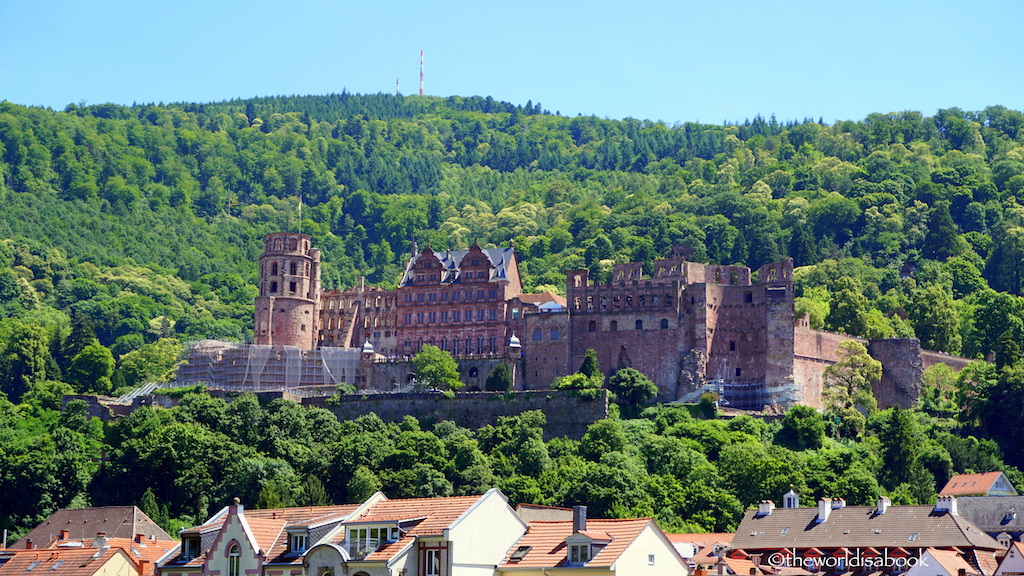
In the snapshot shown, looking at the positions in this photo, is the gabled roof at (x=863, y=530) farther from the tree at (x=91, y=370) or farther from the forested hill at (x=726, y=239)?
the tree at (x=91, y=370)

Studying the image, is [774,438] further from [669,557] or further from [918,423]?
[669,557]

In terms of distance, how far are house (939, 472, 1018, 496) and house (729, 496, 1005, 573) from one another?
48.5 ft

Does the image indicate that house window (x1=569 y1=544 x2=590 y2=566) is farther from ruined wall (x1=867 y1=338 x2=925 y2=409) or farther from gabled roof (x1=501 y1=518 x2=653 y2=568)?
ruined wall (x1=867 y1=338 x2=925 y2=409)

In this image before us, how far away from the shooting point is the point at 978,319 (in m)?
122

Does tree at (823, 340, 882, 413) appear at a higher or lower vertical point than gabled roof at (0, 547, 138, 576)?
higher

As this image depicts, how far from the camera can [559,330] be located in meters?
110

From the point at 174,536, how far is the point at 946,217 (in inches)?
3722

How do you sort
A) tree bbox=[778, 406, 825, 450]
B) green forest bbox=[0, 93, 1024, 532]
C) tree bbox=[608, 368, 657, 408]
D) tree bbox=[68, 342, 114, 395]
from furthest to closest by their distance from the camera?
tree bbox=[68, 342, 114, 395] < tree bbox=[608, 368, 657, 408] < tree bbox=[778, 406, 825, 450] < green forest bbox=[0, 93, 1024, 532]

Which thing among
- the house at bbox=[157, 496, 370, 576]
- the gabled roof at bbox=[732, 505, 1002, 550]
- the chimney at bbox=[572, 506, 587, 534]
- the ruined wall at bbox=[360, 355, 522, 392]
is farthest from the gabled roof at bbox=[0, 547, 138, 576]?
the ruined wall at bbox=[360, 355, 522, 392]

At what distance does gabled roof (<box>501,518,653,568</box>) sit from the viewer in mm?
51000

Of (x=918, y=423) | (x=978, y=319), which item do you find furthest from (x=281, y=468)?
(x=978, y=319)

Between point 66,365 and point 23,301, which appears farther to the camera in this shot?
point 23,301

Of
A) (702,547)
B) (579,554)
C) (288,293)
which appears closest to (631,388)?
(288,293)

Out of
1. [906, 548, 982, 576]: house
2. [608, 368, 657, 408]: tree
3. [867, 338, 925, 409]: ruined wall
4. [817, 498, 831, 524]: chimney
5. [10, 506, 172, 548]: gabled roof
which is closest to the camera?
[906, 548, 982, 576]: house
